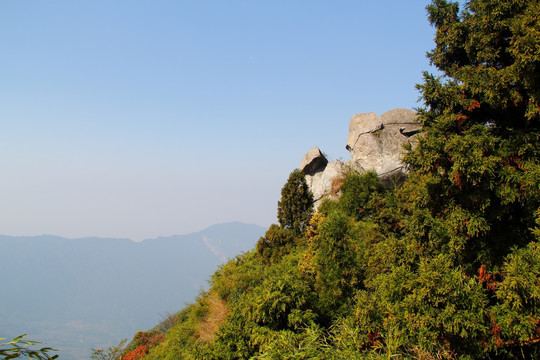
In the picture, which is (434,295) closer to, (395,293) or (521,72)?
(395,293)

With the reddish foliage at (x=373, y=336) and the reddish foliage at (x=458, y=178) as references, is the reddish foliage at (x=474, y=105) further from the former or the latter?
the reddish foliage at (x=373, y=336)

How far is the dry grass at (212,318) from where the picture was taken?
1585 cm

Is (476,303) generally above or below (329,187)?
below

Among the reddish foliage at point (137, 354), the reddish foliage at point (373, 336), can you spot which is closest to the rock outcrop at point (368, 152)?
the reddish foliage at point (373, 336)

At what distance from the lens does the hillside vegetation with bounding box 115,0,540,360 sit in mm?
7367

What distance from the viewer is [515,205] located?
8.56 metres

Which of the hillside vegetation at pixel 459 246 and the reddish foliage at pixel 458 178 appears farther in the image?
the reddish foliage at pixel 458 178

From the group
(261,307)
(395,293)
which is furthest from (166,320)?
(395,293)

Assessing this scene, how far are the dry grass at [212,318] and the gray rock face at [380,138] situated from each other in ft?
44.5

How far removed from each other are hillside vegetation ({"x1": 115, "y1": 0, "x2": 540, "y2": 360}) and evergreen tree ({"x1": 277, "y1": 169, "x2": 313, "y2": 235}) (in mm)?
9497

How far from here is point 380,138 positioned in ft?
83.6

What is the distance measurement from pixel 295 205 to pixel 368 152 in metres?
7.36

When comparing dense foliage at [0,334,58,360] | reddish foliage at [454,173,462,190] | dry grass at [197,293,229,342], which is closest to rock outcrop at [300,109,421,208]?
dry grass at [197,293,229,342]

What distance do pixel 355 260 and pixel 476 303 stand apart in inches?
210
